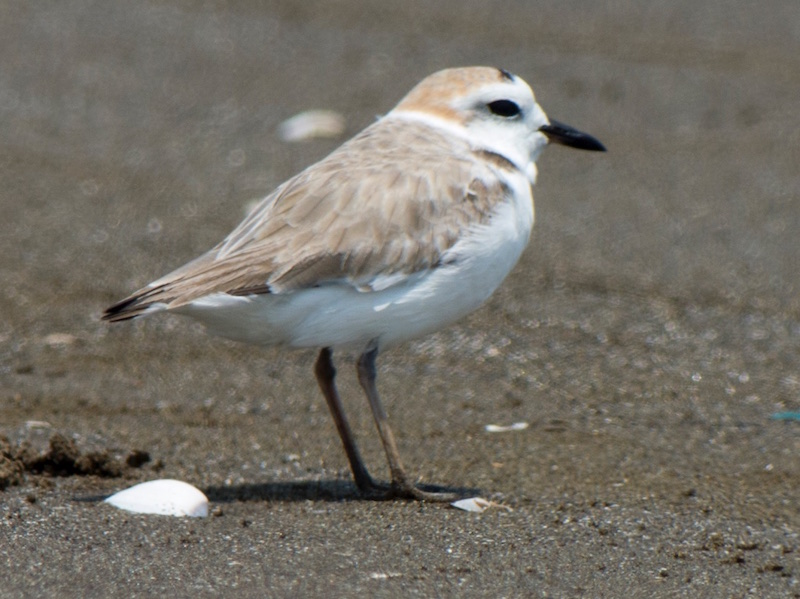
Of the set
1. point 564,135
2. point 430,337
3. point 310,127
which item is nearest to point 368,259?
point 564,135

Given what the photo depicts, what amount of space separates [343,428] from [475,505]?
1.77ft

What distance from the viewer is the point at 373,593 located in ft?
9.96

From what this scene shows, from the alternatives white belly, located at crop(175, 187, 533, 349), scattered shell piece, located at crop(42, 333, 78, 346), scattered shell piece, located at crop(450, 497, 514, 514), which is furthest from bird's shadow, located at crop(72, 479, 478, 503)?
scattered shell piece, located at crop(42, 333, 78, 346)

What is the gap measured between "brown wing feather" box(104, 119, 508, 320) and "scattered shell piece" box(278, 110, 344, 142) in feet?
9.95

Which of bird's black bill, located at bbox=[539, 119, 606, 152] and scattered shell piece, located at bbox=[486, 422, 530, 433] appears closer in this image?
bird's black bill, located at bbox=[539, 119, 606, 152]

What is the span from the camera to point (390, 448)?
390cm

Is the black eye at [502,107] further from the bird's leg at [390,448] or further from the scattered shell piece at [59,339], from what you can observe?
the scattered shell piece at [59,339]

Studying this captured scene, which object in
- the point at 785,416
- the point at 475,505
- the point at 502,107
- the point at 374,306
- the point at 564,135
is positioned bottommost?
the point at 785,416

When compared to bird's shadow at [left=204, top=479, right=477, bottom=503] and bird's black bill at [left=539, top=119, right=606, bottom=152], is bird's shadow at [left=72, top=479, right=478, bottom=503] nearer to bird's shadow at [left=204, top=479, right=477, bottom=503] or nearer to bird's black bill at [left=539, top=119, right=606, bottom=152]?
bird's shadow at [left=204, top=479, right=477, bottom=503]

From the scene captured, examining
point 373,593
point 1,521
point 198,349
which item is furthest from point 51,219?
point 373,593

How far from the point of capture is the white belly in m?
3.66

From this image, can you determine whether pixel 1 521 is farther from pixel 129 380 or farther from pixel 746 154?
pixel 746 154

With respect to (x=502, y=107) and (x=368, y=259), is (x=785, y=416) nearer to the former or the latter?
(x=502, y=107)

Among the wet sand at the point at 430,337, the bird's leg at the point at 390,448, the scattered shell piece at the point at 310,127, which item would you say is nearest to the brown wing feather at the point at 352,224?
the bird's leg at the point at 390,448
